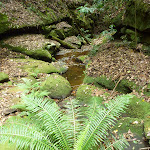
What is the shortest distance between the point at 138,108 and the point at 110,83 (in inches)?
55.0

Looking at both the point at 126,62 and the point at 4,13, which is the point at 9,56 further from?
the point at 126,62

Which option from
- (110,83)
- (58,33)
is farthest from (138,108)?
(58,33)

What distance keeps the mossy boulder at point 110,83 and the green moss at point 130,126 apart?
1.35 metres

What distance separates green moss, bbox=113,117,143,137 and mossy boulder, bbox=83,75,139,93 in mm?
1349

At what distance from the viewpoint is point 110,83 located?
4902 millimetres

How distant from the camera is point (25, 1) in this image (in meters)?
11.8

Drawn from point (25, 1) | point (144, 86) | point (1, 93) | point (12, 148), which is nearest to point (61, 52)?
point (25, 1)

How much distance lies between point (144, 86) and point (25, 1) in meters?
12.1

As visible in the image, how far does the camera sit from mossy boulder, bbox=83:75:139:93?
4406mm

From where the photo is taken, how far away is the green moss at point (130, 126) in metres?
2.95

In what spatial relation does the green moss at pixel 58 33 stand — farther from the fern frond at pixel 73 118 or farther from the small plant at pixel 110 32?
the fern frond at pixel 73 118

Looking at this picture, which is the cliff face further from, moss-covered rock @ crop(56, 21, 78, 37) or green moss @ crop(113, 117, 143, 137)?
green moss @ crop(113, 117, 143, 137)

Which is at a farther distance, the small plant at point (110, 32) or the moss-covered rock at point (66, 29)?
the moss-covered rock at point (66, 29)

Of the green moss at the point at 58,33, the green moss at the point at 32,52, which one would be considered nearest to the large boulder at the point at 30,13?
the green moss at the point at 58,33
